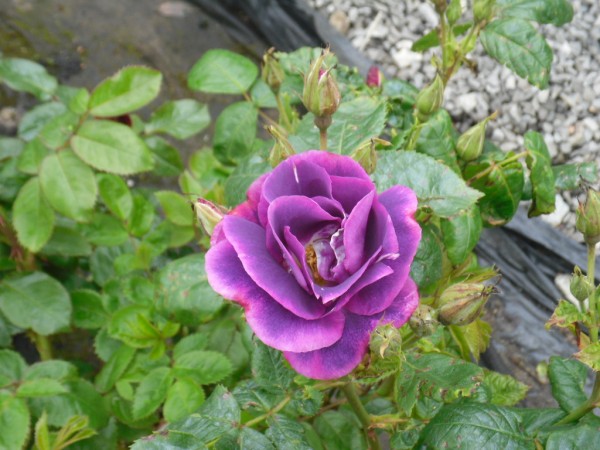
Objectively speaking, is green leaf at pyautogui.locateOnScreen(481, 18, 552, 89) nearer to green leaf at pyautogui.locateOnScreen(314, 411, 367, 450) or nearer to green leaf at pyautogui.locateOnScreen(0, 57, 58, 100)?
green leaf at pyautogui.locateOnScreen(314, 411, 367, 450)

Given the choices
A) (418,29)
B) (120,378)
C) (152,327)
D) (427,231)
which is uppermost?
(427,231)

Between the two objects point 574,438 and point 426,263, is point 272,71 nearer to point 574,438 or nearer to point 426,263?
point 426,263

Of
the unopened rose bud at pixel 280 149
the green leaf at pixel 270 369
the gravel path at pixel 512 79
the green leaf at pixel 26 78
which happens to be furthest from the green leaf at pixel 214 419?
the gravel path at pixel 512 79

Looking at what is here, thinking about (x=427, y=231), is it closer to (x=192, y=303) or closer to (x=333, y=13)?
(x=192, y=303)

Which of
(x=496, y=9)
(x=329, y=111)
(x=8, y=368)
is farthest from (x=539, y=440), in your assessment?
(x=8, y=368)

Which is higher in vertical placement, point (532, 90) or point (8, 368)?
point (532, 90)

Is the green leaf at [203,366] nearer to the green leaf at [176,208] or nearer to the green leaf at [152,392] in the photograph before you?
the green leaf at [152,392]
